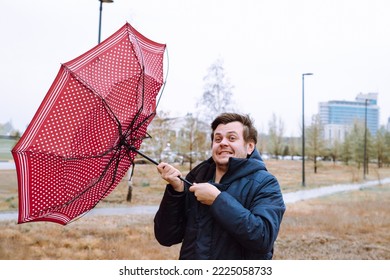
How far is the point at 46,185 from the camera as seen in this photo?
58.1 inches

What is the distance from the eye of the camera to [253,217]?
119 cm

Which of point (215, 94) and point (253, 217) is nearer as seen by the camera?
point (253, 217)

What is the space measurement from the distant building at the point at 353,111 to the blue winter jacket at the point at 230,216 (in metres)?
4.19

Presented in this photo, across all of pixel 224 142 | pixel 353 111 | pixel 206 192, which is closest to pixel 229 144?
pixel 224 142

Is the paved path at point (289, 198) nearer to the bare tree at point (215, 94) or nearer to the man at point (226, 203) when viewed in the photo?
the bare tree at point (215, 94)

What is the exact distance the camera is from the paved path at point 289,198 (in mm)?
5245

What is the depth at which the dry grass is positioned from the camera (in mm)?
4098

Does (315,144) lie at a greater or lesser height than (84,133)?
lesser

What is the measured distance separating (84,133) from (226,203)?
1.91 feet

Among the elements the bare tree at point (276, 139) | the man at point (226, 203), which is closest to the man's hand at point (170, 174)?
the man at point (226, 203)

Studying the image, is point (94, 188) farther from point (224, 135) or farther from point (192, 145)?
point (192, 145)

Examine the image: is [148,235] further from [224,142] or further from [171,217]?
[224,142]

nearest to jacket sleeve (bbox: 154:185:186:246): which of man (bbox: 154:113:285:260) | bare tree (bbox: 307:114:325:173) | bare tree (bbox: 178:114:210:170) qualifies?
man (bbox: 154:113:285:260)

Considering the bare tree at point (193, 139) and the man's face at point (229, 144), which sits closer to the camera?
the man's face at point (229, 144)
